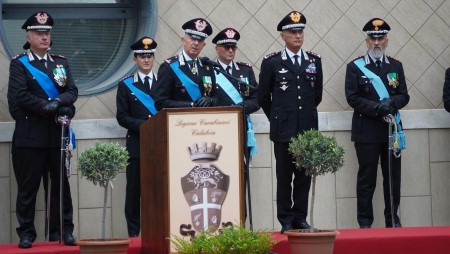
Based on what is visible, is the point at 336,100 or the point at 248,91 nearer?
the point at 248,91

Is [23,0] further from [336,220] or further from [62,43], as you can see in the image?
[336,220]

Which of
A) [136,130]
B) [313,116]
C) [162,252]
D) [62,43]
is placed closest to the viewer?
[162,252]

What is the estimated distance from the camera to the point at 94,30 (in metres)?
11.5

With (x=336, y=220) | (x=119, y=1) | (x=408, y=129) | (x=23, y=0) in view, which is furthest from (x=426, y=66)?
(x=23, y=0)

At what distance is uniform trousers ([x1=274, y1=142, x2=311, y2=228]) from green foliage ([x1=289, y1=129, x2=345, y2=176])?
1.03 meters

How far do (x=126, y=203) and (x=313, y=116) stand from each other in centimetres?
194

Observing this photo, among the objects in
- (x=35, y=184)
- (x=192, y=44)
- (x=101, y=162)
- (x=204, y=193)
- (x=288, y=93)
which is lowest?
(x=204, y=193)

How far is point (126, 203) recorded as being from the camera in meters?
10.7

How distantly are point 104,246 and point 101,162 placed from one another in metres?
0.68

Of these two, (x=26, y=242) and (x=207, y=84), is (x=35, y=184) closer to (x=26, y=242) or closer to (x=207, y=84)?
(x=26, y=242)

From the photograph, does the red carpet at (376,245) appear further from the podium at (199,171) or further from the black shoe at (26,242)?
the podium at (199,171)

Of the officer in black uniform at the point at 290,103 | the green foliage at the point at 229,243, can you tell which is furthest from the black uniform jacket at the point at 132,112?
the green foliage at the point at 229,243

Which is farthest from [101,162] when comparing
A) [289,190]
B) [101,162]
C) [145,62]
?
[145,62]

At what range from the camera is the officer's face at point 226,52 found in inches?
429
